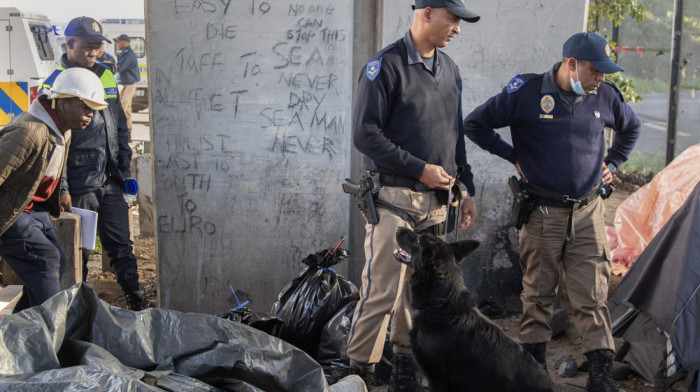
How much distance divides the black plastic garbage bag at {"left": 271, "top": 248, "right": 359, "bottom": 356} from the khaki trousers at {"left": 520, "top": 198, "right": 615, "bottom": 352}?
44.5 inches

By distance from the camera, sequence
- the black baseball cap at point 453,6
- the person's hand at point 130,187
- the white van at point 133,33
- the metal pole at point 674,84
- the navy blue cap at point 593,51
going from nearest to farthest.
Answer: the black baseball cap at point 453,6 < the navy blue cap at point 593,51 < the person's hand at point 130,187 < the metal pole at point 674,84 < the white van at point 133,33

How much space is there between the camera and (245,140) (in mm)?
5199

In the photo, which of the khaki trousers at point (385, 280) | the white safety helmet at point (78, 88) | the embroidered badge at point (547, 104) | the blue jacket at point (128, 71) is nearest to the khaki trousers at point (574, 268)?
the embroidered badge at point (547, 104)

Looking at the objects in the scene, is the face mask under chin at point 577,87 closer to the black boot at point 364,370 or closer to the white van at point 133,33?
the black boot at point 364,370

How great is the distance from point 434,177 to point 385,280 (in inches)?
24.5

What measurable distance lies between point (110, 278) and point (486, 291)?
Result: 3445 millimetres

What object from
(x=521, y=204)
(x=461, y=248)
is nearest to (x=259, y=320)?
(x=461, y=248)

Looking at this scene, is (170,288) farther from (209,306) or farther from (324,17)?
(324,17)

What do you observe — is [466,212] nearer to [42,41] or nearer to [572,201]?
[572,201]

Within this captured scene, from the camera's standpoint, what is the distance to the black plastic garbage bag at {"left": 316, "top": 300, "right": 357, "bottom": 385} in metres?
4.32

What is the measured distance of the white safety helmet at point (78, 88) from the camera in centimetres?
395

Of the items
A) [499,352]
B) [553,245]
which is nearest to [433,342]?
[499,352]

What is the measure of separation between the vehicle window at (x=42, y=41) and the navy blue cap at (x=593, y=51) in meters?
10.5

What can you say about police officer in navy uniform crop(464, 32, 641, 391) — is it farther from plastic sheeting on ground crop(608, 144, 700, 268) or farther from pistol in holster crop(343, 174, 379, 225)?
plastic sheeting on ground crop(608, 144, 700, 268)
